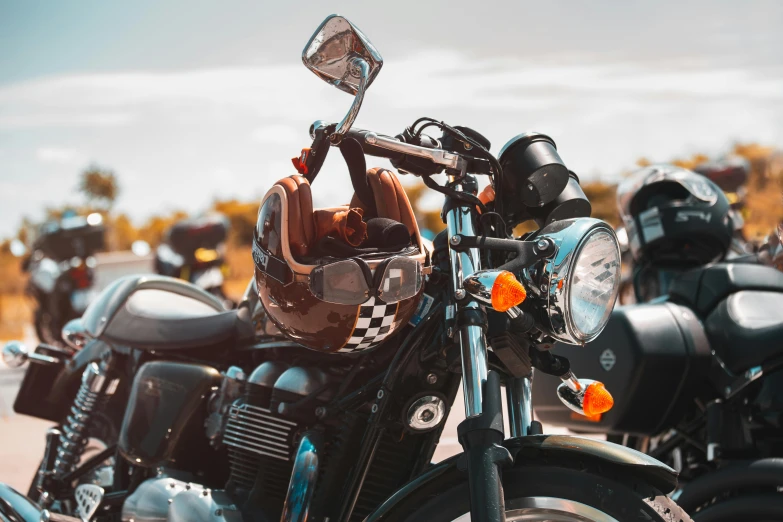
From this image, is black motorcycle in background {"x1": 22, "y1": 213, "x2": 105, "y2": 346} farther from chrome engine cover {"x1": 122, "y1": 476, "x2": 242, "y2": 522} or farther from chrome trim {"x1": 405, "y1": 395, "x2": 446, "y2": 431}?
chrome trim {"x1": 405, "y1": 395, "x2": 446, "y2": 431}

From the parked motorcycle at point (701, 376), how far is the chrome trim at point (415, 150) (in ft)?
4.14

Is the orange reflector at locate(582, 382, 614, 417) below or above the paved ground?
above

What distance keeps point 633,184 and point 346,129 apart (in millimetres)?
2205

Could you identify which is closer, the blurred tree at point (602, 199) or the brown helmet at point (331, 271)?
the brown helmet at point (331, 271)

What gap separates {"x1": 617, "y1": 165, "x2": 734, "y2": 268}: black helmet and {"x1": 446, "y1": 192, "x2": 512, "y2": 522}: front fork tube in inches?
71.1

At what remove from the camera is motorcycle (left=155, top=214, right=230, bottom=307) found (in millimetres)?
8508

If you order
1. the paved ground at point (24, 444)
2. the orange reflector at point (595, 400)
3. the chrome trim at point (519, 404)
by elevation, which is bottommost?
the paved ground at point (24, 444)

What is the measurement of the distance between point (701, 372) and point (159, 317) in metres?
1.86

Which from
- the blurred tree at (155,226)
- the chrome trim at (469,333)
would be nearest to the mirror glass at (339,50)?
the chrome trim at (469,333)

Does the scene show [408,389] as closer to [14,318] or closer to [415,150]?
[415,150]

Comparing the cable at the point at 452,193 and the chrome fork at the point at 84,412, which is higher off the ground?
the cable at the point at 452,193

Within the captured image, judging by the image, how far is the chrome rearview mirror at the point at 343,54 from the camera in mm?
1805

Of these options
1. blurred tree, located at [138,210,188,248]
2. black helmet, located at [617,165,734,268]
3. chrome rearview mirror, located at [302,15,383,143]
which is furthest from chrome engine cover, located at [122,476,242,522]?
blurred tree, located at [138,210,188,248]

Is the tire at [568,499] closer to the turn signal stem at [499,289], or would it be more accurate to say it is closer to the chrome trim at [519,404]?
the chrome trim at [519,404]
